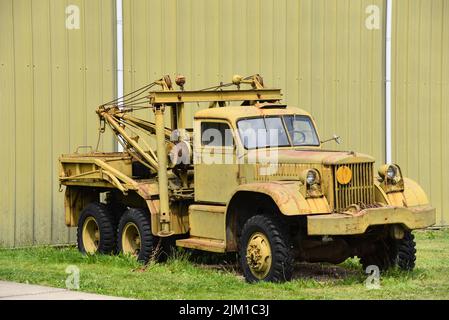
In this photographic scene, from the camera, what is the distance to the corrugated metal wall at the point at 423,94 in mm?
20844

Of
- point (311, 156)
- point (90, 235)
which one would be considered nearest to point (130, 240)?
point (90, 235)

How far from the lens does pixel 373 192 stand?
13.5 m

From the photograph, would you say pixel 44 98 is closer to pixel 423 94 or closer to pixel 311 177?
pixel 311 177

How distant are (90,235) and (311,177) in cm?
478

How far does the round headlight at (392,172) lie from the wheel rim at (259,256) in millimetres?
1897

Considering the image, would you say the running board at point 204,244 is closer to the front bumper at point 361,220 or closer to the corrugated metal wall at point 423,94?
the front bumper at point 361,220

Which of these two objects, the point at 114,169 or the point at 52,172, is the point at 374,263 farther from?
the point at 52,172

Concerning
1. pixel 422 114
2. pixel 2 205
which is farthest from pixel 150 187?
pixel 422 114

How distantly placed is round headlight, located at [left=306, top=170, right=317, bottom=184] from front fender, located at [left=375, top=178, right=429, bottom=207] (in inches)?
41.6

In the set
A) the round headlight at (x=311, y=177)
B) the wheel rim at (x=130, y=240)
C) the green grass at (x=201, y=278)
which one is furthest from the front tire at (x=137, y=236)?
the round headlight at (x=311, y=177)

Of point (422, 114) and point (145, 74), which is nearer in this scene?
point (145, 74)

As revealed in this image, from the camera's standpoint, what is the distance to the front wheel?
12.8 metres

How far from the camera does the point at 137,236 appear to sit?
1560 centimetres

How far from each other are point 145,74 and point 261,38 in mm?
2393
